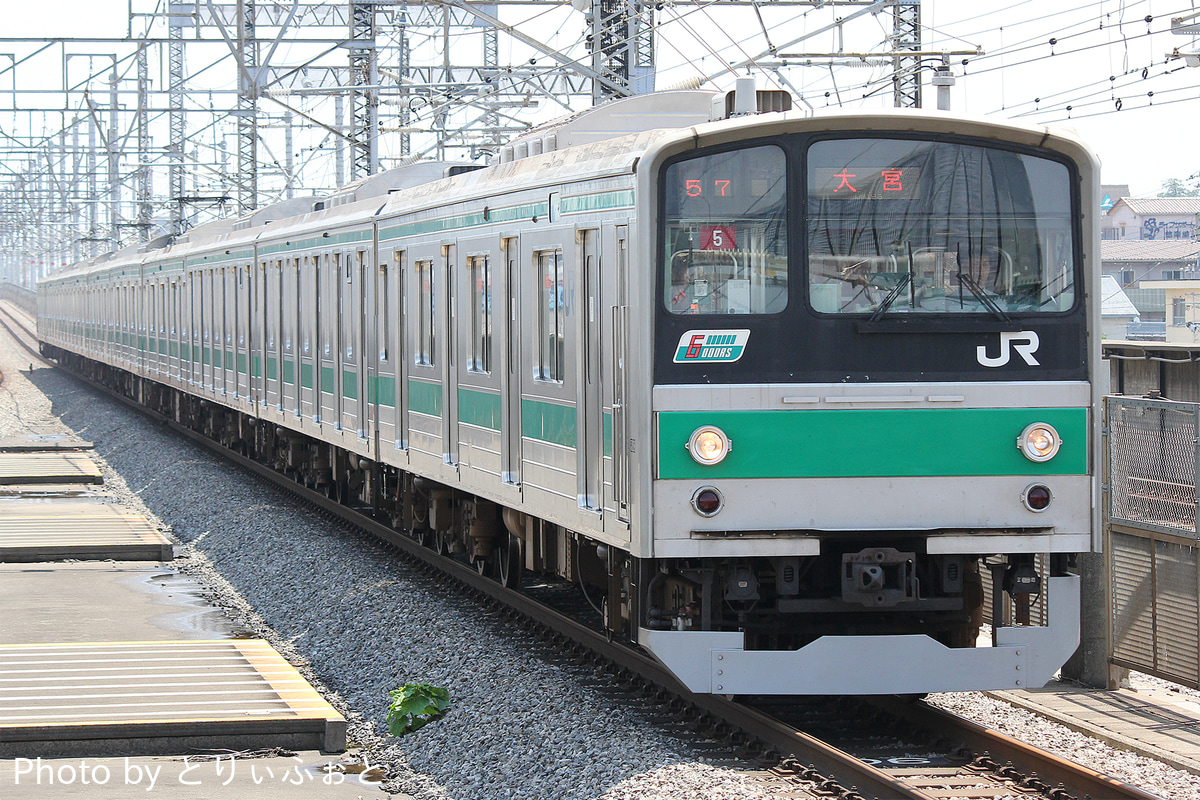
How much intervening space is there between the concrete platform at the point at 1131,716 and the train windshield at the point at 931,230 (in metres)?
2.05

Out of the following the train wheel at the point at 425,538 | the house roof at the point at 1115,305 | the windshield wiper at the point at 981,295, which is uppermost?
the house roof at the point at 1115,305

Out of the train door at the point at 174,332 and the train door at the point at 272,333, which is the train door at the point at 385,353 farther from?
the train door at the point at 174,332

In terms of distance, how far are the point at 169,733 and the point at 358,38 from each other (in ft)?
56.0

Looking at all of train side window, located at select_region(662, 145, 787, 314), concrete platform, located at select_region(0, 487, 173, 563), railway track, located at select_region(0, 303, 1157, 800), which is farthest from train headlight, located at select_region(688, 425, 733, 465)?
concrete platform, located at select_region(0, 487, 173, 563)

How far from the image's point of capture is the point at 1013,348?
7.04 m

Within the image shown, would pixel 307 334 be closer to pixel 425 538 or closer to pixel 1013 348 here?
pixel 425 538

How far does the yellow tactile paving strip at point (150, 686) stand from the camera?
24.4 ft

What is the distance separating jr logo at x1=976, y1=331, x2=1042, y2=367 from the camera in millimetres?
7008

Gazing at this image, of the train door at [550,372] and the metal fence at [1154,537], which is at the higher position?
the train door at [550,372]

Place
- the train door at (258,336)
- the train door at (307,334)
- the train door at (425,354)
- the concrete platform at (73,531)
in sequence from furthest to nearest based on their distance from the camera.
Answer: the train door at (258,336), the train door at (307,334), the concrete platform at (73,531), the train door at (425,354)

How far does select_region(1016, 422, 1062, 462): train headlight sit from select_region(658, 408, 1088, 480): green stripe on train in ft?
0.08

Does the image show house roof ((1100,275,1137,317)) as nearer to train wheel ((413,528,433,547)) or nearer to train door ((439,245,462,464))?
train wheel ((413,528,433,547))

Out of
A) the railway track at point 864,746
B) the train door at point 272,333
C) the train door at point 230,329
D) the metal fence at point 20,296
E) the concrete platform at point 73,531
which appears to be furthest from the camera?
the metal fence at point 20,296

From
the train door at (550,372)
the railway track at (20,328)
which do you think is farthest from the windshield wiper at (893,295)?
the railway track at (20,328)
